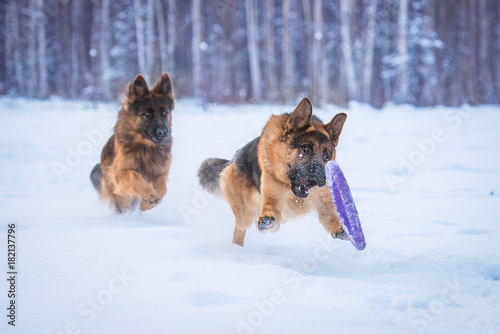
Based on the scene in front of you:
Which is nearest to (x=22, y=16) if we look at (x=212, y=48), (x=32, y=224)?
(x=212, y=48)

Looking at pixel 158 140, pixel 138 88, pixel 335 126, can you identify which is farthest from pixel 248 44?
pixel 335 126

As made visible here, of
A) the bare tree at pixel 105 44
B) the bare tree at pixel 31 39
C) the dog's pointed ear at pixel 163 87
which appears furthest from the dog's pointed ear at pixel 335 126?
the bare tree at pixel 31 39

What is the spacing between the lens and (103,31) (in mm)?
21453

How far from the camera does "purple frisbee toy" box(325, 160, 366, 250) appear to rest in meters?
3.26

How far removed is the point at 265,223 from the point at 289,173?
496 mm

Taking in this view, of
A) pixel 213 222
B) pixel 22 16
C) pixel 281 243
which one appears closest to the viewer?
pixel 281 243

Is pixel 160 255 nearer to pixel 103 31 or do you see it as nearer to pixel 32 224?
pixel 32 224

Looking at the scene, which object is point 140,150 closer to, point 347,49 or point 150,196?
point 150,196

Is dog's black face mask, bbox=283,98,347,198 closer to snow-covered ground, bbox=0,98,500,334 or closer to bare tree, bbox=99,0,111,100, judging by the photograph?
snow-covered ground, bbox=0,98,500,334

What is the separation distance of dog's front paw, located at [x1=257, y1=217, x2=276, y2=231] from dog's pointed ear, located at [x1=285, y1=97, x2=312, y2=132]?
0.84 m

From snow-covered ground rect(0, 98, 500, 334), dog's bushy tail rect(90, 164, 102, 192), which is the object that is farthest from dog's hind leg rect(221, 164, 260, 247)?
dog's bushy tail rect(90, 164, 102, 192)

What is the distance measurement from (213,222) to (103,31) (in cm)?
1950

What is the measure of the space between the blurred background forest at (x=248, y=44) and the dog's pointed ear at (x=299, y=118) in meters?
15.6

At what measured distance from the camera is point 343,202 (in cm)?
341
